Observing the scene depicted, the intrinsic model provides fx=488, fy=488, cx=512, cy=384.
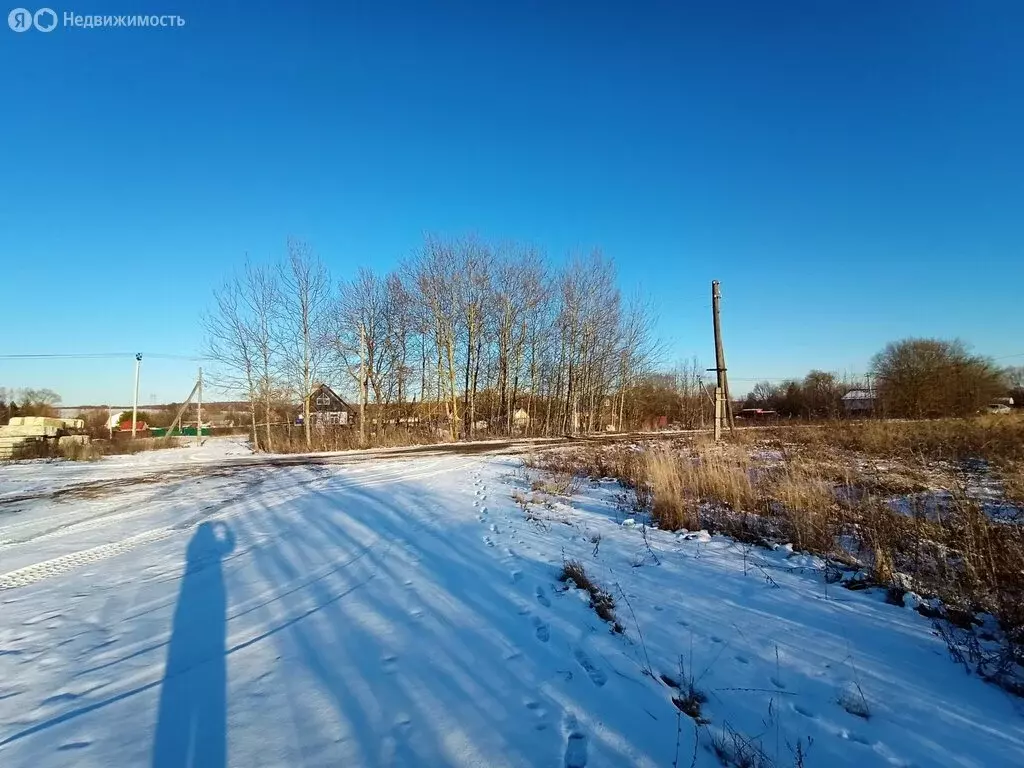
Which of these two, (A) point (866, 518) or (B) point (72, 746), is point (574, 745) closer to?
(B) point (72, 746)

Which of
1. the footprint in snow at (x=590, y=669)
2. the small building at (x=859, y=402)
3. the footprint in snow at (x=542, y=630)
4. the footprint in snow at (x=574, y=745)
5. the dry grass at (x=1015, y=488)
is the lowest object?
the footprint in snow at (x=574, y=745)

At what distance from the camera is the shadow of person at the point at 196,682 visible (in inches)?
93.3

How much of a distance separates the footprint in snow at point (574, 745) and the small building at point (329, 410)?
27194 mm

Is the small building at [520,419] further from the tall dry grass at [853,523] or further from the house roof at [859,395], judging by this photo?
the house roof at [859,395]

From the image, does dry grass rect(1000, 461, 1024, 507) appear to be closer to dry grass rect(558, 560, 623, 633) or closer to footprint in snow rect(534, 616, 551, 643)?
dry grass rect(558, 560, 623, 633)

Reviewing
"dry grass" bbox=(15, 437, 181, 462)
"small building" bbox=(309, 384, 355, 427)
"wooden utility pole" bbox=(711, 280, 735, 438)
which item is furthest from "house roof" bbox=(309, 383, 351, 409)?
"wooden utility pole" bbox=(711, 280, 735, 438)

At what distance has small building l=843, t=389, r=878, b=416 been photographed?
94.8ft

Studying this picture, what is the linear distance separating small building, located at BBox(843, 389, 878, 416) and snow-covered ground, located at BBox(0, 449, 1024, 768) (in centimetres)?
2837

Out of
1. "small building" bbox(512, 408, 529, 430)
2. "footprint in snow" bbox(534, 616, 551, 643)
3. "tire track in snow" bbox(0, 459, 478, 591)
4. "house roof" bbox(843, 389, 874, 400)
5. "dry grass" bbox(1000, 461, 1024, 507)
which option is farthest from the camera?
"house roof" bbox(843, 389, 874, 400)

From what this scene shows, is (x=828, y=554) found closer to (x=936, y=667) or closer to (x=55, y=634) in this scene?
(x=936, y=667)

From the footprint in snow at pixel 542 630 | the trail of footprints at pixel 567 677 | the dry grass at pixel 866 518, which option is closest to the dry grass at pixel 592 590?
the trail of footprints at pixel 567 677

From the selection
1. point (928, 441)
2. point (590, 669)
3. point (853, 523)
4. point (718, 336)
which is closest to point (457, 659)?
point (590, 669)

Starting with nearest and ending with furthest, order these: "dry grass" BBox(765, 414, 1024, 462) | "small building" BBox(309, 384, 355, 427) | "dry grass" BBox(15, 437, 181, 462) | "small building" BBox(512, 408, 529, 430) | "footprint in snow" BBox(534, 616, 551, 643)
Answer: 1. "footprint in snow" BBox(534, 616, 551, 643)
2. "dry grass" BBox(765, 414, 1024, 462)
3. "dry grass" BBox(15, 437, 181, 462)
4. "small building" BBox(309, 384, 355, 427)
5. "small building" BBox(512, 408, 529, 430)

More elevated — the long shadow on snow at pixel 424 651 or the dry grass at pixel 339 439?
the dry grass at pixel 339 439
